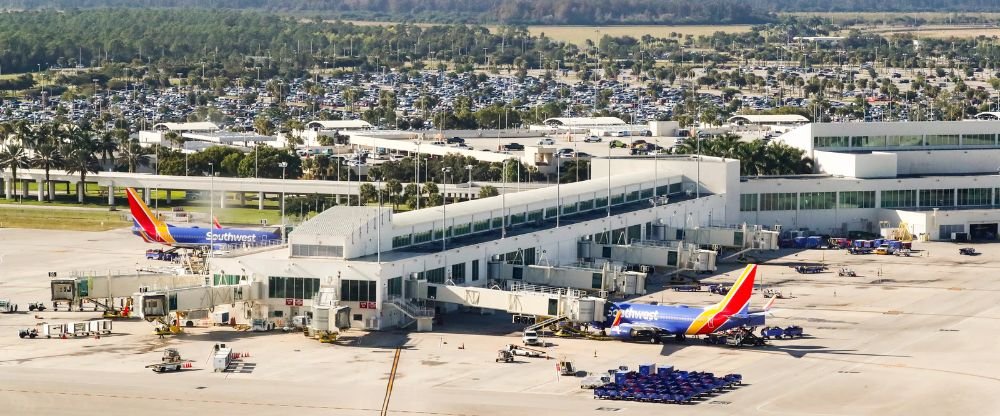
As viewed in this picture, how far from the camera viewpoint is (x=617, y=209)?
162 meters

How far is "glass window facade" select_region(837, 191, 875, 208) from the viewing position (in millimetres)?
186375

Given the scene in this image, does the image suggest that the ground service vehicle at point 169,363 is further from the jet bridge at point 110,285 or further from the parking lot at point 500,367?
the jet bridge at point 110,285

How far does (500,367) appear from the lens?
111438mm

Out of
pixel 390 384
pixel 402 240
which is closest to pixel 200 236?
pixel 402 240

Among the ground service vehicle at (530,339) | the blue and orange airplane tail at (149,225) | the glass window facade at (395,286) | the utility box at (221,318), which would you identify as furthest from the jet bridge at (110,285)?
the blue and orange airplane tail at (149,225)

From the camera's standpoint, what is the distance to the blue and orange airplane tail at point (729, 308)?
384ft

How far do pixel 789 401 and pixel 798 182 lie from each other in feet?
273

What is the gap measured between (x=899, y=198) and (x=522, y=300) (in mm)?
76003

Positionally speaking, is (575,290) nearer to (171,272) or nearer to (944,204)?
(171,272)

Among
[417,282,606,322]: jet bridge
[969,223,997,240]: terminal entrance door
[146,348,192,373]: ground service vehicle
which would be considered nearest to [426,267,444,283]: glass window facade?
[417,282,606,322]: jet bridge

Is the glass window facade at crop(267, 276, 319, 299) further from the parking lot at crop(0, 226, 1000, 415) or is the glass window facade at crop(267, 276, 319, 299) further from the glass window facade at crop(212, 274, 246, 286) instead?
the parking lot at crop(0, 226, 1000, 415)

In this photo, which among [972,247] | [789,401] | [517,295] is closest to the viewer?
[789,401]

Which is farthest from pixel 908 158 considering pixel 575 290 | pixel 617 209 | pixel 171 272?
pixel 171 272

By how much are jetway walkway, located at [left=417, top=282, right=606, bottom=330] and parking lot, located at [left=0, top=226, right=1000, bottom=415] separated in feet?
5.78
